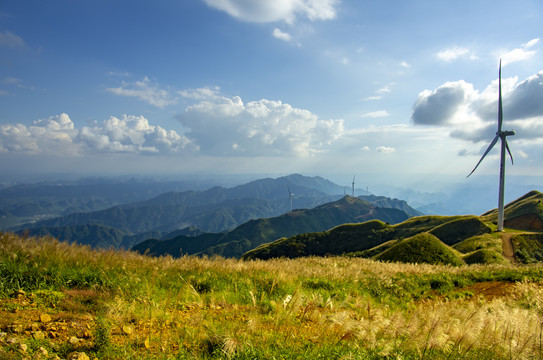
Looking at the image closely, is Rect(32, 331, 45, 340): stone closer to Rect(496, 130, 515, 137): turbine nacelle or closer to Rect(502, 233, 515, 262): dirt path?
Rect(502, 233, 515, 262): dirt path

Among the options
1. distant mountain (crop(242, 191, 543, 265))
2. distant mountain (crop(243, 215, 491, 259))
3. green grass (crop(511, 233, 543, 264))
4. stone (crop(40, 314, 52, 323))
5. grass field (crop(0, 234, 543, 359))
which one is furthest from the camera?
distant mountain (crop(243, 215, 491, 259))

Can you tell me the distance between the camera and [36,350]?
155 inches

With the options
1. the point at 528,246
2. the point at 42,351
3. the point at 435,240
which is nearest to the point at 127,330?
the point at 42,351

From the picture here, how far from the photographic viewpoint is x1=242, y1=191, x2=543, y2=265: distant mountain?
3969 centimetres

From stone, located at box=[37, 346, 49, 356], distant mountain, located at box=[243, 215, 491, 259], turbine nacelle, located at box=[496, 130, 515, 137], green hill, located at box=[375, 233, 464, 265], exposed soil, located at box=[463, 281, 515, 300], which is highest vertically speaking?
turbine nacelle, located at box=[496, 130, 515, 137]

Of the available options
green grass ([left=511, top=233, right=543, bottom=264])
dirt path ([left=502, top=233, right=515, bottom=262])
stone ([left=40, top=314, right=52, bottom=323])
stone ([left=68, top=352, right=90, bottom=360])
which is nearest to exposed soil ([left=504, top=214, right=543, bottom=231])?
green grass ([left=511, top=233, right=543, bottom=264])

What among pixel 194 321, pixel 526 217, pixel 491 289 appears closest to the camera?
pixel 194 321

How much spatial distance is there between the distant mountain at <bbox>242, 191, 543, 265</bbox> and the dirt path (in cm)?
48

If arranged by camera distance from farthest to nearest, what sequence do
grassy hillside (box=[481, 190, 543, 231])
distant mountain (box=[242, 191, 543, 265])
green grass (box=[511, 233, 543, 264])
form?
grassy hillside (box=[481, 190, 543, 231]), green grass (box=[511, 233, 543, 264]), distant mountain (box=[242, 191, 543, 265])

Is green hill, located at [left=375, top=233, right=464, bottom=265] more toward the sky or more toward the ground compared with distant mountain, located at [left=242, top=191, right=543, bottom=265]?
more toward the sky

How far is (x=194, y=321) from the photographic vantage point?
16.7ft

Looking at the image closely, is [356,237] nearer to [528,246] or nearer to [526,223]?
[526,223]

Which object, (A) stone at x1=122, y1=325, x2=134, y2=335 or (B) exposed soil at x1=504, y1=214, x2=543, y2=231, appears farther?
(B) exposed soil at x1=504, y1=214, x2=543, y2=231

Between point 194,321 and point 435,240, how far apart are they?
47.1 metres
